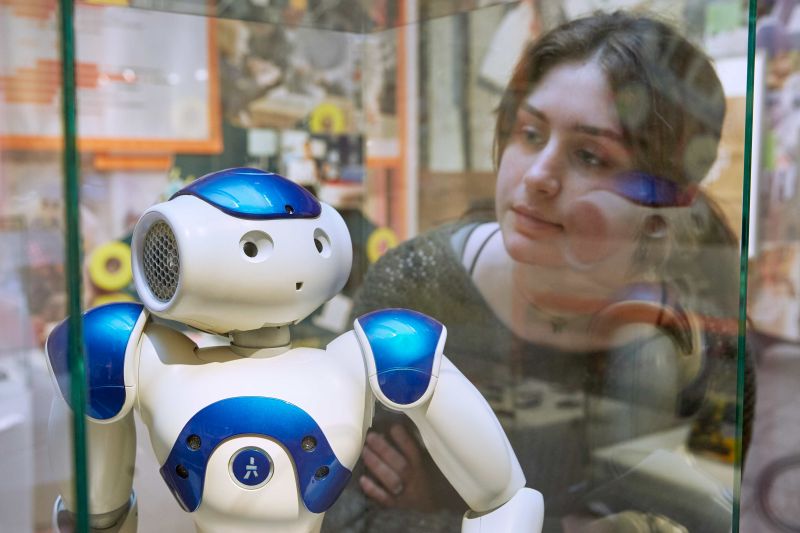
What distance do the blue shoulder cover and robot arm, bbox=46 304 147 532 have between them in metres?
0.22

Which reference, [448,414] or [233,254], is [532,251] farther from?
[233,254]

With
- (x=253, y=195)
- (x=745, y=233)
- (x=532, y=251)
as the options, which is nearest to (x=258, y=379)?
(x=253, y=195)

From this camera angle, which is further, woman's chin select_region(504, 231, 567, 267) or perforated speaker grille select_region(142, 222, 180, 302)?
woman's chin select_region(504, 231, 567, 267)

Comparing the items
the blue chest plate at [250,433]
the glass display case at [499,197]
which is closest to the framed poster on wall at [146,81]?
the glass display case at [499,197]

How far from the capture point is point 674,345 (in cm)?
94

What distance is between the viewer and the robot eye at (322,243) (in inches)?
29.5

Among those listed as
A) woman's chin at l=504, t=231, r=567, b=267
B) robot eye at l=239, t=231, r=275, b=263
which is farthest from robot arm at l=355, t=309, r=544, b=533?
woman's chin at l=504, t=231, r=567, b=267

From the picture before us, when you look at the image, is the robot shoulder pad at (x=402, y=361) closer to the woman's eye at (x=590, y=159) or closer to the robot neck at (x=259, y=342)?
the robot neck at (x=259, y=342)

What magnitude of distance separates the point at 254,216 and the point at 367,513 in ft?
1.70

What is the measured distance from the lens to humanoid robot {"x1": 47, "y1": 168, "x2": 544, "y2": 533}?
0.70 metres

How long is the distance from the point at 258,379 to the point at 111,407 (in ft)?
0.44

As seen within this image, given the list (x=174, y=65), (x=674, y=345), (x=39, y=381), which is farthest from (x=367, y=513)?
(x=174, y=65)

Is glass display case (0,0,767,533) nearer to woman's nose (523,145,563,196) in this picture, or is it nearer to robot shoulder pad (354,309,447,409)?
woman's nose (523,145,563,196)

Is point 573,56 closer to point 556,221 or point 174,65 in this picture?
point 556,221
